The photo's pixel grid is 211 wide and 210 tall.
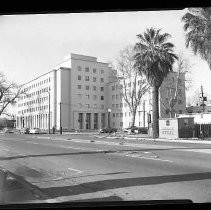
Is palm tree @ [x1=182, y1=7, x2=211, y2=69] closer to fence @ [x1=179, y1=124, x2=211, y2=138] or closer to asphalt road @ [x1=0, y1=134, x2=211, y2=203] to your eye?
fence @ [x1=179, y1=124, x2=211, y2=138]

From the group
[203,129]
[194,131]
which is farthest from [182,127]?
[203,129]

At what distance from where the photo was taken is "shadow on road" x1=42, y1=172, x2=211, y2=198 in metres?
9.22

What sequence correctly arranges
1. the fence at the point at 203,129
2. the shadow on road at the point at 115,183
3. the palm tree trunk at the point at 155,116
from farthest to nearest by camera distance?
the palm tree trunk at the point at 155,116 → the fence at the point at 203,129 → the shadow on road at the point at 115,183

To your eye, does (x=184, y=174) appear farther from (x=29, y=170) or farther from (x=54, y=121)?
(x=54, y=121)

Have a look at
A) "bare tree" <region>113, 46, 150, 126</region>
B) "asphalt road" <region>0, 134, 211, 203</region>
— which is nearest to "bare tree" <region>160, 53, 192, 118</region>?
"bare tree" <region>113, 46, 150, 126</region>

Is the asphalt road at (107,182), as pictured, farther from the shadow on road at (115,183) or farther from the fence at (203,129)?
the fence at (203,129)

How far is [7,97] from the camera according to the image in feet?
69.8

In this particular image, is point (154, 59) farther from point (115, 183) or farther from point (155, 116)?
point (115, 183)

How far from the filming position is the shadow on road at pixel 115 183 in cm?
922

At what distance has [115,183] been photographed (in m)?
10.4

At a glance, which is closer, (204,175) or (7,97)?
(204,175)

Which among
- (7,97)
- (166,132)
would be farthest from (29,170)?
(166,132)

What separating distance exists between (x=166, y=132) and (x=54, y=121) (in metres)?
49.6

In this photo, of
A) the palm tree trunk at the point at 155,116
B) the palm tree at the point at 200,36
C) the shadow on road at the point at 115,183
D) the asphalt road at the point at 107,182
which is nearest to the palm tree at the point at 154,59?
the palm tree trunk at the point at 155,116
